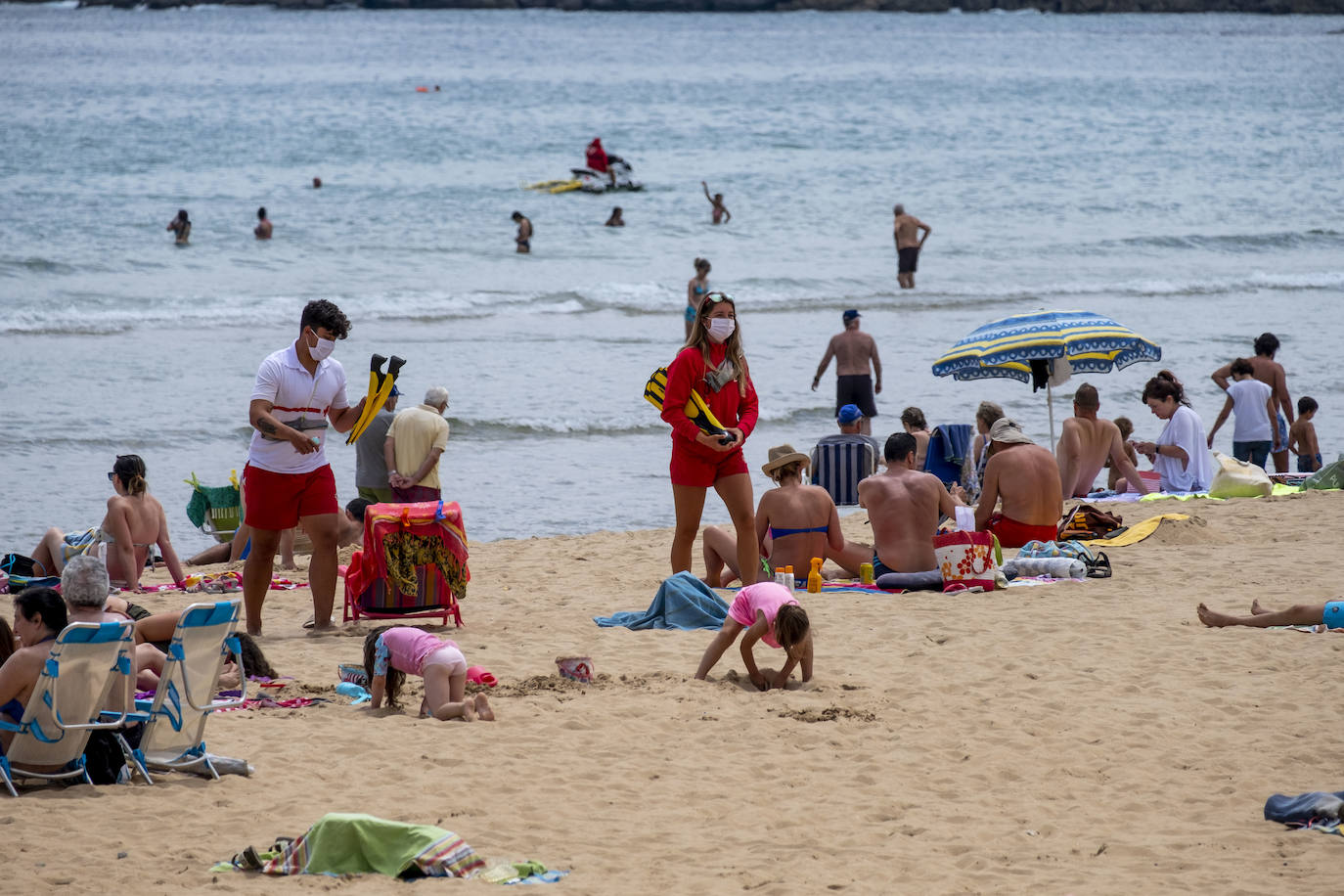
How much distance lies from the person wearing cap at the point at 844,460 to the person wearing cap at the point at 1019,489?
153cm

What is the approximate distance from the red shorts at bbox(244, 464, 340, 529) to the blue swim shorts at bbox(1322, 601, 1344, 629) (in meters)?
4.66

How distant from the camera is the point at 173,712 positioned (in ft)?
16.1

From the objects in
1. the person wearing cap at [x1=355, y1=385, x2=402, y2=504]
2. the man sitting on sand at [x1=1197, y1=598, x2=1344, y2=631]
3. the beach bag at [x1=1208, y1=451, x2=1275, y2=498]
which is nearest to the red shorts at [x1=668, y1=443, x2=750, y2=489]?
the man sitting on sand at [x1=1197, y1=598, x2=1344, y2=631]

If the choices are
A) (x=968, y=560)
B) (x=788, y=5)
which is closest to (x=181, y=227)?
(x=968, y=560)

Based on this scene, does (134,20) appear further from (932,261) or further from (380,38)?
(932,261)

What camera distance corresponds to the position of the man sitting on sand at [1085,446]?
388 inches

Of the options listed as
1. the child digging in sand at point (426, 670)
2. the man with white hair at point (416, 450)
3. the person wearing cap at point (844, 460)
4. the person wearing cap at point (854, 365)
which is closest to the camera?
the child digging in sand at point (426, 670)

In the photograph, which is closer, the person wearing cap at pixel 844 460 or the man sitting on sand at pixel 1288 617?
the man sitting on sand at pixel 1288 617

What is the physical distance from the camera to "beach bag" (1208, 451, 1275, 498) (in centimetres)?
1047

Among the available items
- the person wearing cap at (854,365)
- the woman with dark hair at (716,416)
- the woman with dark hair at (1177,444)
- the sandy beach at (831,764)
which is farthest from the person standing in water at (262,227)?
the woman with dark hair at (716,416)

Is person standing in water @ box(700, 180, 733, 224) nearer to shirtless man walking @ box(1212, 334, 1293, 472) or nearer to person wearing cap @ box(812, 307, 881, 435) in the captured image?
person wearing cap @ box(812, 307, 881, 435)

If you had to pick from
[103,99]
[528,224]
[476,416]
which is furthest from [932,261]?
[103,99]

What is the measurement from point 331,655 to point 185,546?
13.2ft

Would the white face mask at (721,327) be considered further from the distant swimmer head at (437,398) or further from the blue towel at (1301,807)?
the blue towel at (1301,807)
